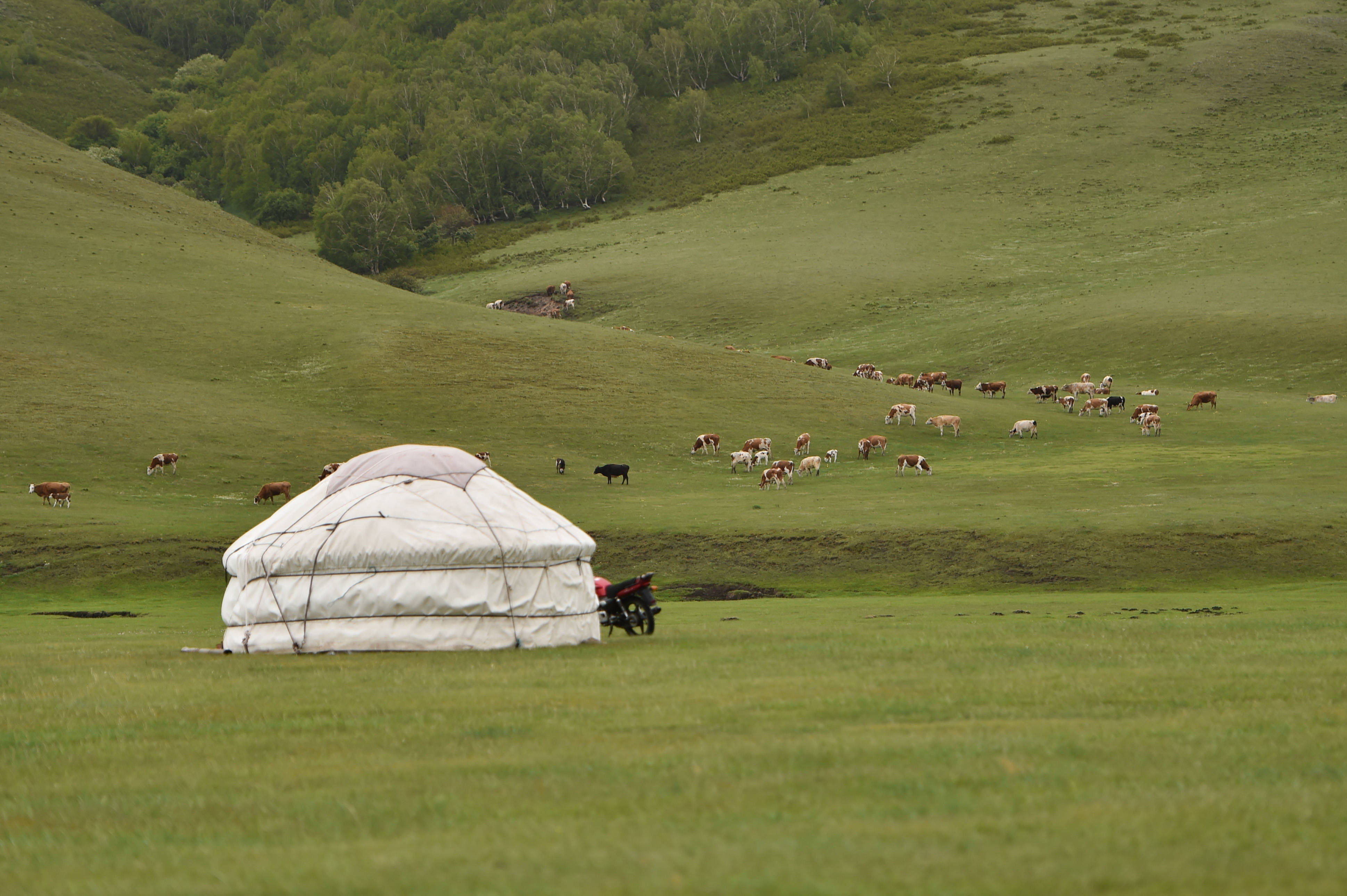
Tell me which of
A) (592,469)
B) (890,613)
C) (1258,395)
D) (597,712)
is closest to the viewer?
(597,712)

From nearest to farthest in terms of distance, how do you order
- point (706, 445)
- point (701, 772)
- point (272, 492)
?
1. point (701, 772)
2. point (272, 492)
3. point (706, 445)

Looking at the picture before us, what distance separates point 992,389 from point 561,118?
4048 inches

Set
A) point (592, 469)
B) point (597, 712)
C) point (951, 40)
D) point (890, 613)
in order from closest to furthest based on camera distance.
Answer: point (597, 712), point (890, 613), point (592, 469), point (951, 40)

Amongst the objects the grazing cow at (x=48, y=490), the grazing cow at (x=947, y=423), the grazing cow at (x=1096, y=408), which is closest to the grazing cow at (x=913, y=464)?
the grazing cow at (x=947, y=423)

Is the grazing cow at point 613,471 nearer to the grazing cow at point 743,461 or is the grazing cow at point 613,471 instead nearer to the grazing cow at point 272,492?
the grazing cow at point 743,461

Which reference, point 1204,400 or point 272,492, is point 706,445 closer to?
point 272,492

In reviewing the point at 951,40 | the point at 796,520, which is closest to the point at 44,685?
the point at 796,520

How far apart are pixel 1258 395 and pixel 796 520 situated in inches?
1482

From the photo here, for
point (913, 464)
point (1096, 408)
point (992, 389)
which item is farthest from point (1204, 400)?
point (913, 464)

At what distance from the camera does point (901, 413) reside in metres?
59.0

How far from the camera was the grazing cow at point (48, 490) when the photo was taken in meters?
40.2

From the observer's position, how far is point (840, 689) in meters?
13.3

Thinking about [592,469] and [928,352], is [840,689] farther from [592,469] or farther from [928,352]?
[928,352]

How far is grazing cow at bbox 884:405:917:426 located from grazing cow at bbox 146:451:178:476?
30.2 meters
